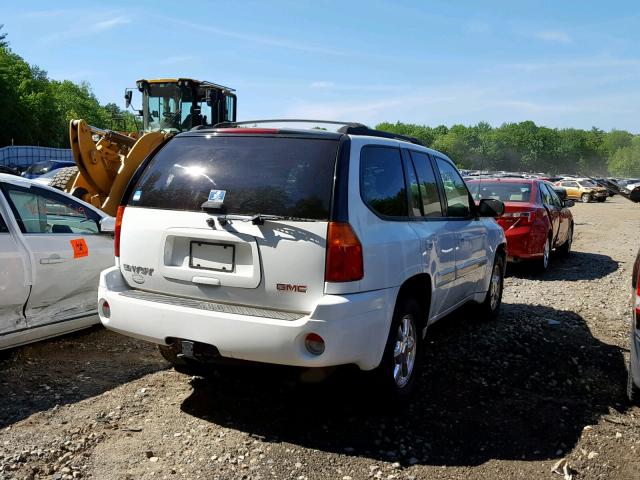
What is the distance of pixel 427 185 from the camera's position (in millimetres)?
4816

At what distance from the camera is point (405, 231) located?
13.3ft

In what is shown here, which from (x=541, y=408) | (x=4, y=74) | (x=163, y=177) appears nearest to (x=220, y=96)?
(x=163, y=177)

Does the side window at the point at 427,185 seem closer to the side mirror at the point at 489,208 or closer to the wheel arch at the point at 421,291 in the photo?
the wheel arch at the point at 421,291

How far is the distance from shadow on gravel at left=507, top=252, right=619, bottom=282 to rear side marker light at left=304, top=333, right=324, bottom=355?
7527 mm

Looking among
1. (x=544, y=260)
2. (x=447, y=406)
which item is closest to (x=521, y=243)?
(x=544, y=260)

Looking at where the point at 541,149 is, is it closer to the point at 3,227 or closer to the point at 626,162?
the point at 626,162

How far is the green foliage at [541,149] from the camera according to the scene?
162m

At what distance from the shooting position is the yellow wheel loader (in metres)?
9.15

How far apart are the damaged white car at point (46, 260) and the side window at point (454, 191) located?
10.2 ft

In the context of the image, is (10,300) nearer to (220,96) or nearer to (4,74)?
(220,96)

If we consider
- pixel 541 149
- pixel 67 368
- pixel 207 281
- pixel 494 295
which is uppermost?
pixel 541 149

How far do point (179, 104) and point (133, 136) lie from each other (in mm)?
1664

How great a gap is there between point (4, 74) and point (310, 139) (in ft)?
235

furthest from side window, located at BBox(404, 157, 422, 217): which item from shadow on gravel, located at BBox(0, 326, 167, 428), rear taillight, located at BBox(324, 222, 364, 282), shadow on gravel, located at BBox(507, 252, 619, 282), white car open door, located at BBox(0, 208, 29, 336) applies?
shadow on gravel, located at BBox(507, 252, 619, 282)
